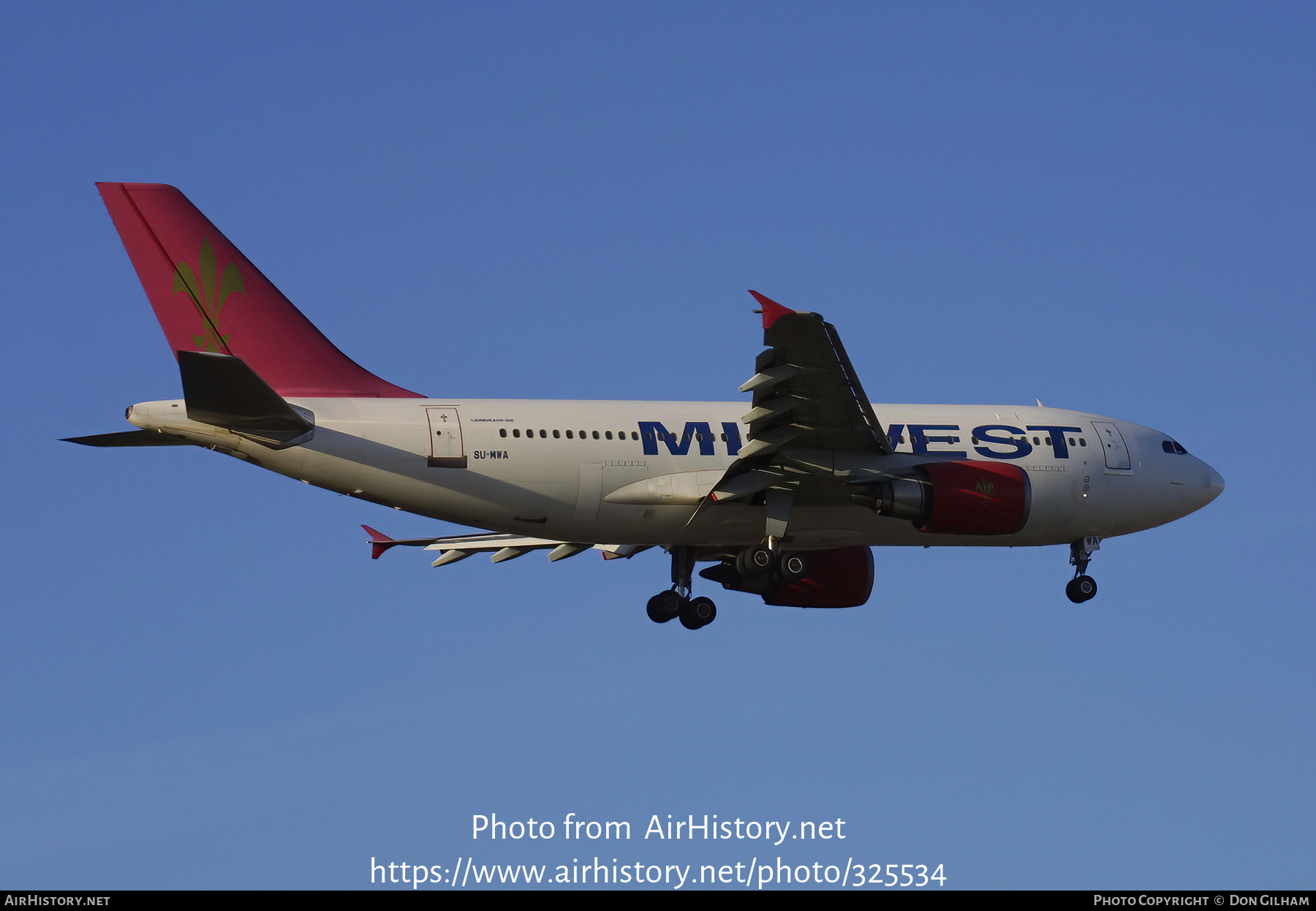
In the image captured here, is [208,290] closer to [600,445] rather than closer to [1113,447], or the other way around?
[600,445]

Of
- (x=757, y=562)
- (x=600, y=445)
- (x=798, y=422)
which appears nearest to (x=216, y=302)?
(x=600, y=445)

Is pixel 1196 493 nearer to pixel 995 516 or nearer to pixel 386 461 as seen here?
pixel 995 516

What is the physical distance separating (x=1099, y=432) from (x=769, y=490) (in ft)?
28.7

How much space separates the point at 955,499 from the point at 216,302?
14.8m

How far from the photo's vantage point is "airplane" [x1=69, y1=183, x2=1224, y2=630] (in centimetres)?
2908

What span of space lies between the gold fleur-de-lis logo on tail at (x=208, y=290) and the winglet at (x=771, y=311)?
10597 mm

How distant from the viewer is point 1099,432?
3616 centimetres

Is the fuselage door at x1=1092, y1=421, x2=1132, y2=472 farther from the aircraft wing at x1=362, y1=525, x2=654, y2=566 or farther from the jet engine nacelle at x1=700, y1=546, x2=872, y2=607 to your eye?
the aircraft wing at x1=362, y1=525, x2=654, y2=566

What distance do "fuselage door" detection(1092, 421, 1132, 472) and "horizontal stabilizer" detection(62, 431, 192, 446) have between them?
19.6 m

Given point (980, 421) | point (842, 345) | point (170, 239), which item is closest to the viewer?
point (842, 345)

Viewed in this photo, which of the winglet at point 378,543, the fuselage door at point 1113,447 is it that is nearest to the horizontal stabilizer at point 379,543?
the winglet at point 378,543

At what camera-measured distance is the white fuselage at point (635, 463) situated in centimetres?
2988

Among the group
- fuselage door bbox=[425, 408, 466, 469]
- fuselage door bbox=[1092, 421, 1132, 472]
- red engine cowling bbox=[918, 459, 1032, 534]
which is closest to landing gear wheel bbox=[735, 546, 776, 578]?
red engine cowling bbox=[918, 459, 1032, 534]
